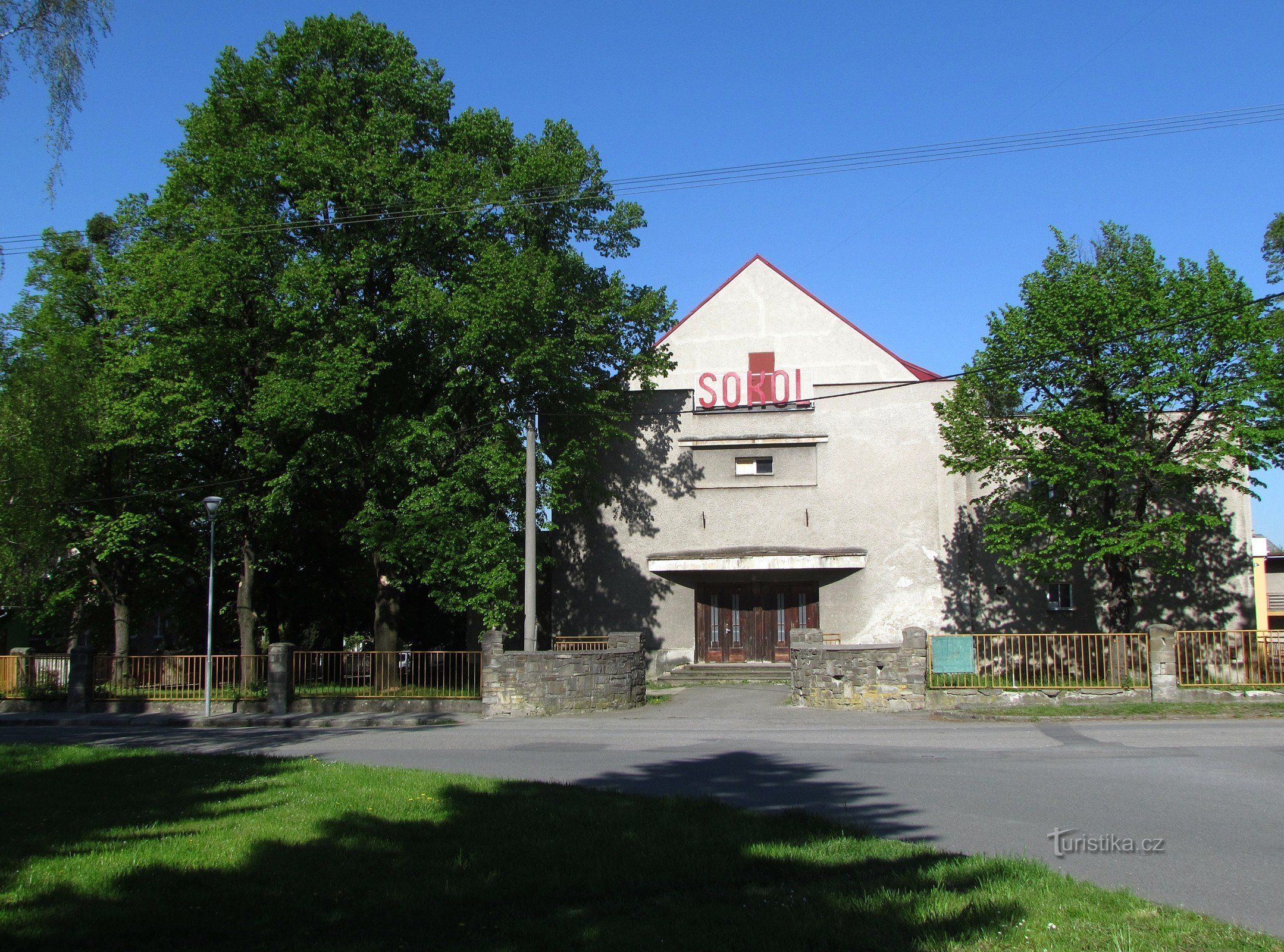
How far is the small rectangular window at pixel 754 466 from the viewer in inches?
1120

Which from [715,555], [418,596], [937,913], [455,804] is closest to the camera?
[937,913]

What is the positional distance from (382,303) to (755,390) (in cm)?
1103

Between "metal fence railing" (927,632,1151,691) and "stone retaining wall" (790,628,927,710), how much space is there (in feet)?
1.46

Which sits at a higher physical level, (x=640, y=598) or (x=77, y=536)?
(x=77, y=536)

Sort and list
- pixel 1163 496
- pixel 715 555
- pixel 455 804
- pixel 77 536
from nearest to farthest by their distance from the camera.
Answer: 1. pixel 455 804
2. pixel 1163 496
3. pixel 77 536
4. pixel 715 555

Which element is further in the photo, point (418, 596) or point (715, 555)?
point (418, 596)

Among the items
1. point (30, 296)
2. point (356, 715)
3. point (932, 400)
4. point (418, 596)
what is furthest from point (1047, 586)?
point (30, 296)

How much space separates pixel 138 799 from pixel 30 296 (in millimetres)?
21943

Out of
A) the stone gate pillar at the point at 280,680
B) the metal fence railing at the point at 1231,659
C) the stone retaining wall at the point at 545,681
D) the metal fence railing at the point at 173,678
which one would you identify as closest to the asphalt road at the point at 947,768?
the stone retaining wall at the point at 545,681

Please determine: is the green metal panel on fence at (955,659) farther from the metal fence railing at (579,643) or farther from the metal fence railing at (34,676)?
the metal fence railing at (34,676)

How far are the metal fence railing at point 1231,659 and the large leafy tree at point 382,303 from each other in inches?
539

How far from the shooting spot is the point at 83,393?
23.5 meters

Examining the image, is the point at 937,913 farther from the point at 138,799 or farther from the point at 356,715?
the point at 356,715

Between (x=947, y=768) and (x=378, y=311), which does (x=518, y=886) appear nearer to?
(x=947, y=768)
